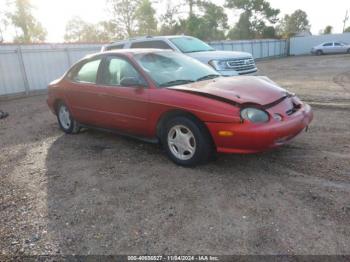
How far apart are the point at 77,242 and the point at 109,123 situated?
106 inches

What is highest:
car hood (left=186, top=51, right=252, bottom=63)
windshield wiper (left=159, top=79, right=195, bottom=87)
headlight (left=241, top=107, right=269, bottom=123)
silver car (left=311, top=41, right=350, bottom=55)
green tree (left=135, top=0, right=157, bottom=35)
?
green tree (left=135, top=0, right=157, bottom=35)

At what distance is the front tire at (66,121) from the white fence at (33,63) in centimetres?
786

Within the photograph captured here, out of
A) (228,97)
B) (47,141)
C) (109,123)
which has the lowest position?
(47,141)

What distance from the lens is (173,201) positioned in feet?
11.9

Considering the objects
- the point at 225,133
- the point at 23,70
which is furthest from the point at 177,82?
the point at 23,70

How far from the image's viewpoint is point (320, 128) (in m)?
5.90

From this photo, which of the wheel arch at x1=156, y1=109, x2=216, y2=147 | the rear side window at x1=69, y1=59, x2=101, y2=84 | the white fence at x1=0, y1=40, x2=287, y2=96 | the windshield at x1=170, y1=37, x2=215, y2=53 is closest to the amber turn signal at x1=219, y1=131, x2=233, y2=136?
the wheel arch at x1=156, y1=109, x2=216, y2=147

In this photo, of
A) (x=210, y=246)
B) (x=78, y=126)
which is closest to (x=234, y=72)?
(x=78, y=126)

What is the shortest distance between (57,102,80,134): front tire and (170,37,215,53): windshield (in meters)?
4.50

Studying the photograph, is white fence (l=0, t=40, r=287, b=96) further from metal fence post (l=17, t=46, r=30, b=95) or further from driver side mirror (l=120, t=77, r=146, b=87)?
driver side mirror (l=120, t=77, r=146, b=87)

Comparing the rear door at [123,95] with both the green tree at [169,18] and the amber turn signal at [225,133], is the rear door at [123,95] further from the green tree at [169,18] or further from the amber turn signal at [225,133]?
the green tree at [169,18]

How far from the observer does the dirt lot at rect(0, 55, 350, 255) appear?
2928 mm

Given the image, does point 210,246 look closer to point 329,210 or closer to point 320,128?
point 329,210

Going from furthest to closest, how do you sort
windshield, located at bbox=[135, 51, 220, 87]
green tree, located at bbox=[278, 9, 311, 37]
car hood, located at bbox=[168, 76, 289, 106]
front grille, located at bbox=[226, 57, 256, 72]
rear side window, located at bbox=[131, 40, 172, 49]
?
green tree, located at bbox=[278, 9, 311, 37] → rear side window, located at bbox=[131, 40, 172, 49] → front grille, located at bbox=[226, 57, 256, 72] → windshield, located at bbox=[135, 51, 220, 87] → car hood, located at bbox=[168, 76, 289, 106]
